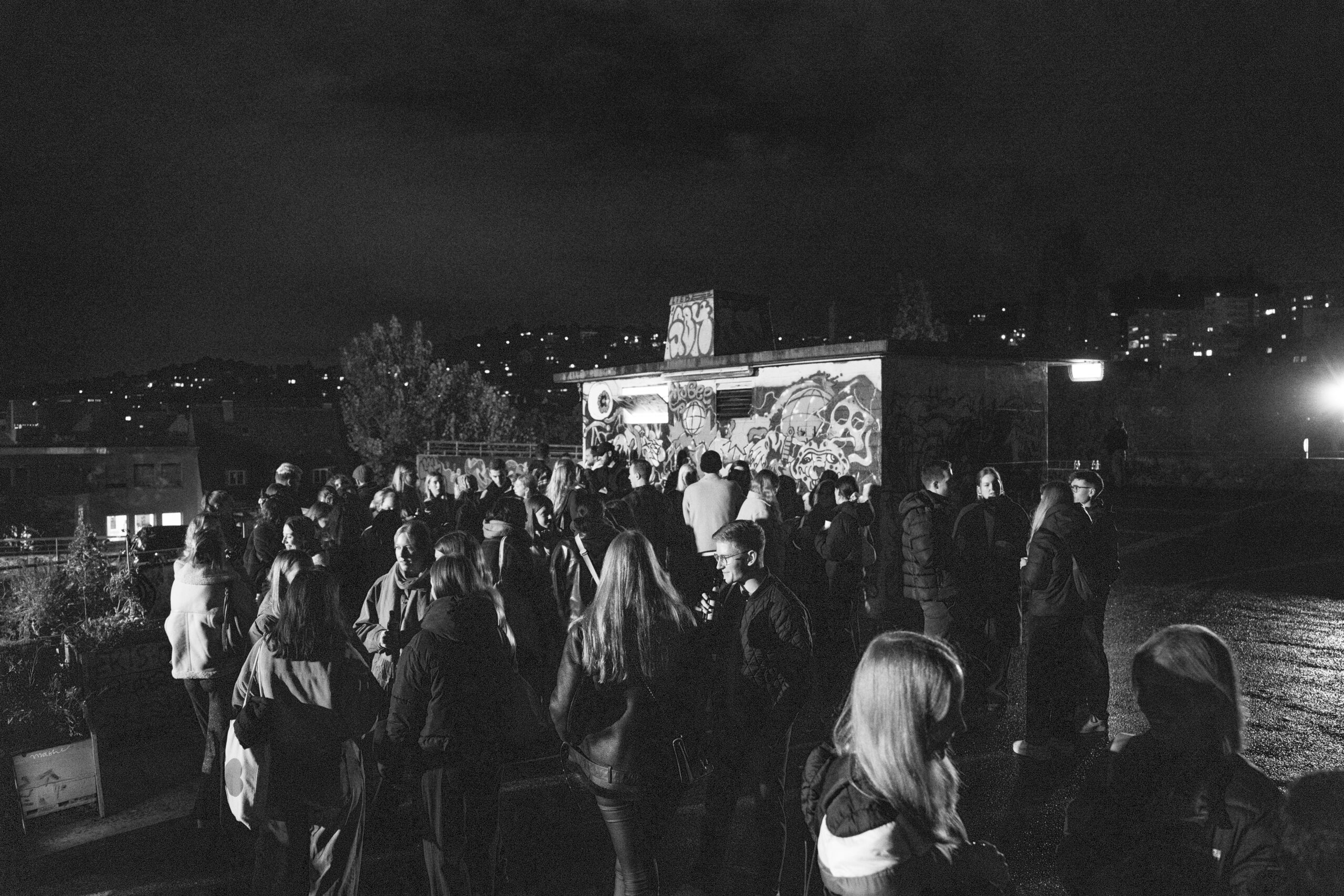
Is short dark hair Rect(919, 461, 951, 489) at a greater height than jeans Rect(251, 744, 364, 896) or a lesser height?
greater

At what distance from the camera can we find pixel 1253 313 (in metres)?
116

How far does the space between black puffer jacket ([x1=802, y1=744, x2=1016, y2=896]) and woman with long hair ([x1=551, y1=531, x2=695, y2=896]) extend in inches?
53.5

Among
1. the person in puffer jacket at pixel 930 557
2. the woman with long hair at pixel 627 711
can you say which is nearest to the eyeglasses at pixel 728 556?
the woman with long hair at pixel 627 711

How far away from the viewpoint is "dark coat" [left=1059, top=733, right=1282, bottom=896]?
226 cm

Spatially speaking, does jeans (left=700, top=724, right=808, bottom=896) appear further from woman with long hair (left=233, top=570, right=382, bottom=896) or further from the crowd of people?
woman with long hair (left=233, top=570, right=382, bottom=896)

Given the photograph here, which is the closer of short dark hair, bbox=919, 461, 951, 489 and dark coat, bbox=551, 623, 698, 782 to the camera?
dark coat, bbox=551, 623, 698, 782

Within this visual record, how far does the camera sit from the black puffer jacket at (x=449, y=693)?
395 centimetres

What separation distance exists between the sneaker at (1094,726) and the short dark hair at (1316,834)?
5312 millimetres

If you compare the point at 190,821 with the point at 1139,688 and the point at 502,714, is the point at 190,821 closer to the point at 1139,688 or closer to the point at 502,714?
the point at 502,714

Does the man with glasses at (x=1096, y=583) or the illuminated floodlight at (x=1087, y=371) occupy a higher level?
the illuminated floodlight at (x=1087, y=371)

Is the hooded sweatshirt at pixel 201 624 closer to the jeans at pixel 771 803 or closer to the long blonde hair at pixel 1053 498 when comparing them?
the jeans at pixel 771 803

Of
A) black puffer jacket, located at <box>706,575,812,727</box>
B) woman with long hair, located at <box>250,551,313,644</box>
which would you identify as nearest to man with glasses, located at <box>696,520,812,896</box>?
black puffer jacket, located at <box>706,575,812,727</box>

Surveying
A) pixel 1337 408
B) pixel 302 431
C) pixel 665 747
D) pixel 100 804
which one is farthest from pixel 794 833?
pixel 302 431

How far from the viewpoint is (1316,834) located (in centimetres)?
185
